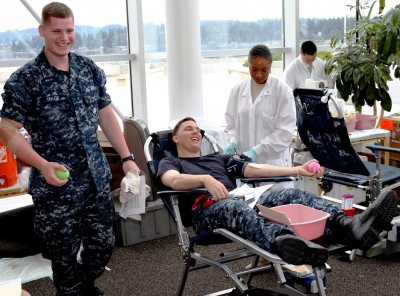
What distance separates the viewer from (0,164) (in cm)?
309

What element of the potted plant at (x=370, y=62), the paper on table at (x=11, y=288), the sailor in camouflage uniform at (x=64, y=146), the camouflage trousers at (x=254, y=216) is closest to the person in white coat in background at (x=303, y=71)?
the potted plant at (x=370, y=62)

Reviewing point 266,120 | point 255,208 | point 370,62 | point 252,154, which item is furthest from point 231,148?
point 370,62

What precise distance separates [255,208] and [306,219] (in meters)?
0.25

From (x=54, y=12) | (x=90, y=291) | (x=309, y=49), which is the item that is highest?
(x=54, y=12)

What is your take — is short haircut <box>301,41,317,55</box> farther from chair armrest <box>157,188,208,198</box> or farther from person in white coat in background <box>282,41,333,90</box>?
chair armrest <box>157,188,208,198</box>

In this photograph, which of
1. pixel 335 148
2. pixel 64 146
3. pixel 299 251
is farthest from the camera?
pixel 335 148

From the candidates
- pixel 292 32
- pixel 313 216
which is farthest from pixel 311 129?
pixel 292 32

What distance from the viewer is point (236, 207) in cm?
252

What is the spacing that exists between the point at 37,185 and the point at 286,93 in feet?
5.07

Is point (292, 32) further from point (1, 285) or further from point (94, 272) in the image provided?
point (1, 285)

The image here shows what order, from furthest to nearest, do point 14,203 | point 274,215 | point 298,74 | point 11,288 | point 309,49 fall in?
point 298,74 < point 309,49 < point 14,203 < point 274,215 < point 11,288

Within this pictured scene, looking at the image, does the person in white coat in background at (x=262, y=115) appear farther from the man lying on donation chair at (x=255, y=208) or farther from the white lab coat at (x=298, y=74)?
the white lab coat at (x=298, y=74)

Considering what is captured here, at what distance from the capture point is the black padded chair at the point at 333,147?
334 cm

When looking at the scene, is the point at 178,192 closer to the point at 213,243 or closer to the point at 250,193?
the point at 213,243
